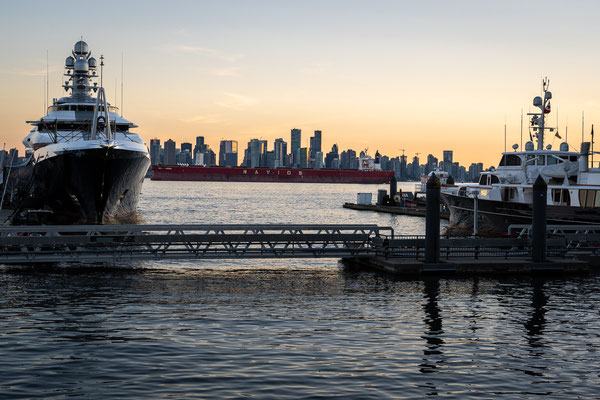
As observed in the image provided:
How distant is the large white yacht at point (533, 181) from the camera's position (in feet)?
138

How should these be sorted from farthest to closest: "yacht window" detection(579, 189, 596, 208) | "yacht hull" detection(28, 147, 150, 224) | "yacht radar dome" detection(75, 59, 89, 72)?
"yacht radar dome" detection(75, 59, 89, 72) → "yacht hull" detection(28, 147, 150, 224) → "yacht window" detection(579, 189, 596, 208)

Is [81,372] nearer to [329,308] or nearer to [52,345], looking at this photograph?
[52,345]

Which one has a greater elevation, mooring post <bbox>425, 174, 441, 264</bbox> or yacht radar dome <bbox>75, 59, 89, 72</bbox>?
yacht radar dome <bbox>75, 59, 89, 72</bbox>

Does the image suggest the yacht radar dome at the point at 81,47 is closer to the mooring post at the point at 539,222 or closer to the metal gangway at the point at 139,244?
the metal gangway at the point at 139,244

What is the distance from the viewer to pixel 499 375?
14828 mm

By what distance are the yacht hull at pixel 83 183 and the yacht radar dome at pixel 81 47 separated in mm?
23459

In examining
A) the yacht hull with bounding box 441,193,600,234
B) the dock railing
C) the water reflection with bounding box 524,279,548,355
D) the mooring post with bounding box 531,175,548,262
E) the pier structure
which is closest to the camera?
the water reflection with bounding box 524,279,548,355

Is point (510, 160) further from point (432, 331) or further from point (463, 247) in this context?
point (432, 331)

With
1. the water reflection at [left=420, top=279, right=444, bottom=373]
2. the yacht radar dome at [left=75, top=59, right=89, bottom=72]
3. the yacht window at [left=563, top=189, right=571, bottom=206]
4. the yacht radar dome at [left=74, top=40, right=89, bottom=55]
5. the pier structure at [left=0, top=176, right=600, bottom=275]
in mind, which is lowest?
the water reflection at [left=420, top=279, right=444, bottom=373]

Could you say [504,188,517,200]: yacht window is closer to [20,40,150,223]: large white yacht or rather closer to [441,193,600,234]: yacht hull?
[441,193,600,234]: yacht hull

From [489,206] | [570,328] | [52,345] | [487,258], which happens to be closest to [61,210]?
[489,206]

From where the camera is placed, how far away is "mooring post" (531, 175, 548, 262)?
94.8 feet

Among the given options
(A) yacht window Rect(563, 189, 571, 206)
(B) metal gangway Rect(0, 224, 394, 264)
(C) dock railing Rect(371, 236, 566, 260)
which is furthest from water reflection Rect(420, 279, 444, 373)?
(A) yacht window Rect(563, 189, 571, 206)

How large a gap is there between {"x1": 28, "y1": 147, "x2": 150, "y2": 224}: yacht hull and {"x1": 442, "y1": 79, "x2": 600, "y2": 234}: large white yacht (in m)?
27.6
